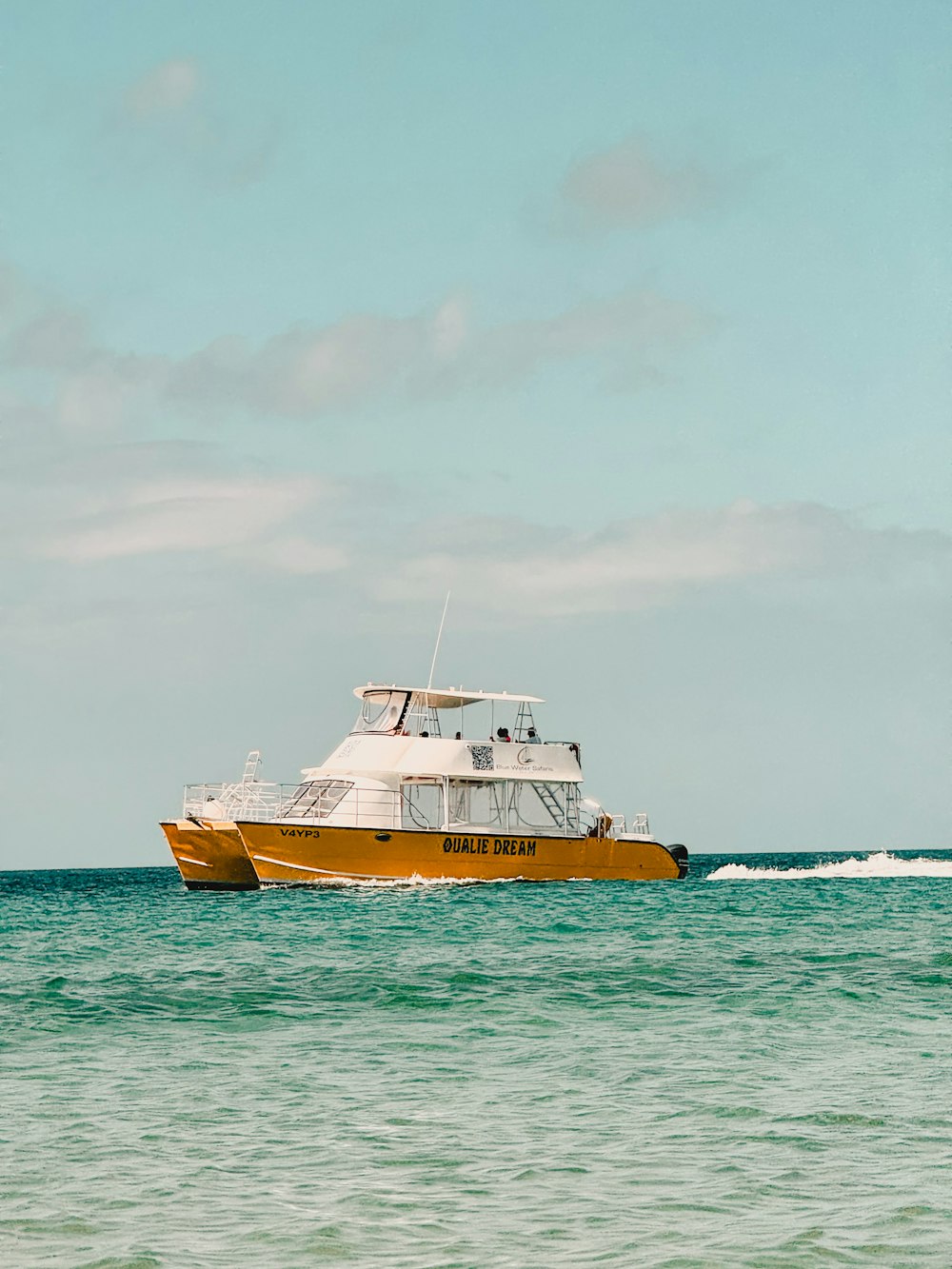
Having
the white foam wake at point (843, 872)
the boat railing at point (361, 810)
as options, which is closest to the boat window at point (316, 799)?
the boat railing at point (361, 810)

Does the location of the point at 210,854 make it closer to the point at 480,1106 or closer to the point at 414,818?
the point at 414,818

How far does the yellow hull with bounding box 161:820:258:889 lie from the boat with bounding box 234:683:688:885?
27.7 inches

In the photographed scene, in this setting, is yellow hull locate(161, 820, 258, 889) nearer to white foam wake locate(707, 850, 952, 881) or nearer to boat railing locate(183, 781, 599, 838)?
boat railing locate(183, 781, 599, 838)

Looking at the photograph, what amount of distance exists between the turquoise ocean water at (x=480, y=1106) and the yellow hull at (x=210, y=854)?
1924cm

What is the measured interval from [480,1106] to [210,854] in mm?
35080

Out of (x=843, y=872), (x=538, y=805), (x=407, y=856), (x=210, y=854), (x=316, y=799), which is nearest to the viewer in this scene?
(x=407, y=856)

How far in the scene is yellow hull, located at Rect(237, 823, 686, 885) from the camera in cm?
4200

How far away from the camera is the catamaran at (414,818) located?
139ft

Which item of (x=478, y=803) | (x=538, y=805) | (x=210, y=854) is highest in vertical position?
(x=478, y=803)

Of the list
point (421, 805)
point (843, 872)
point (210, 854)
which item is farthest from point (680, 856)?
point (843, 872)

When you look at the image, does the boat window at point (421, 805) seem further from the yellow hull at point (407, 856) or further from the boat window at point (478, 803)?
the yellow hull at point (407, 856)

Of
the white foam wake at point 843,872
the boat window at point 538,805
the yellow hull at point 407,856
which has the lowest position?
the white foam wake at point 843,872

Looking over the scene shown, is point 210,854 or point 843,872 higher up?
point 210,854

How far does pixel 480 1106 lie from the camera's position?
11.6 m
